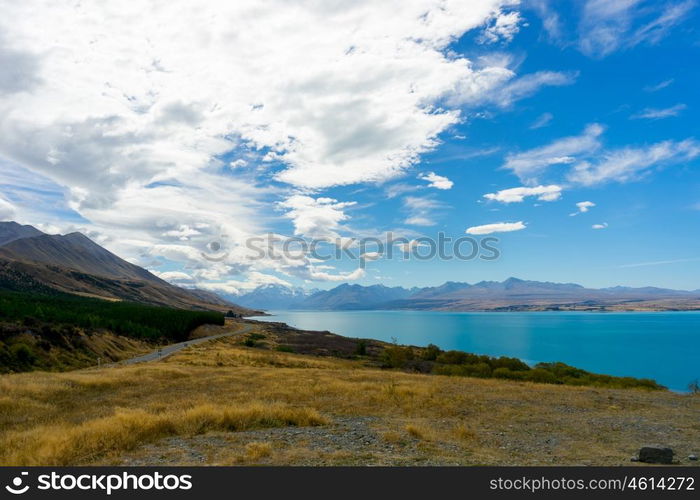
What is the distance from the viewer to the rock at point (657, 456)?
10.5 metres

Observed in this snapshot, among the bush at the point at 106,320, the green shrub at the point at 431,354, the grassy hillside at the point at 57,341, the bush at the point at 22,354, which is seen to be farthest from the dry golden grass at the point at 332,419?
the green shrub at the point at 431,354

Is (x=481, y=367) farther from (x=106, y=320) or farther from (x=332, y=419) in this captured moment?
(x=106, y=320)

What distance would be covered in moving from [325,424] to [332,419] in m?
1.08

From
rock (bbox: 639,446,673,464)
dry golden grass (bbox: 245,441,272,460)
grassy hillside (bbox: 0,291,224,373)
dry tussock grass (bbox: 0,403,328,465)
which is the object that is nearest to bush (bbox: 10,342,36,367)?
grassy hillside (bbox: 0,291,224,373)

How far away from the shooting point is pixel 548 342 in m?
140

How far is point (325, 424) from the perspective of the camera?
52.3 ft

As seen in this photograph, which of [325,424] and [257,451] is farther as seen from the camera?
[325,424]

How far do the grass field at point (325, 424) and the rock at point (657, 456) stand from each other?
0.51 metres

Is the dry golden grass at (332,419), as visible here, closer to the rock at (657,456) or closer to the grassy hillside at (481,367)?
the rock at (657,456)

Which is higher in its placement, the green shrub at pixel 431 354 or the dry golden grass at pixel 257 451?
the dry golden grass at pixel 257 451

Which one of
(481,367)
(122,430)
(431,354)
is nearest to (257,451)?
(122,430)

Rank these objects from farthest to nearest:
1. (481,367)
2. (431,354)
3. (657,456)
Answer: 1. (431,354)
2. (481,367)
3. (657,456)

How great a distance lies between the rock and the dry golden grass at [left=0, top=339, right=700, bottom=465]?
A: 525mm
